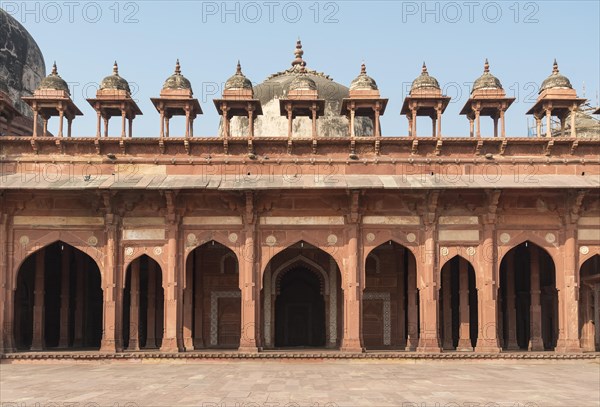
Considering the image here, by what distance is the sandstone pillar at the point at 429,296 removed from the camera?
1688cm

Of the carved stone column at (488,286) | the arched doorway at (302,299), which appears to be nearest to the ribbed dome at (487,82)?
the carved stone column at (488,286)

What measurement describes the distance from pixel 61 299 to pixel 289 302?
5931 mm

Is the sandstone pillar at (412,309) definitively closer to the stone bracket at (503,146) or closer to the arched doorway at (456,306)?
the arched doorway at (456,306)

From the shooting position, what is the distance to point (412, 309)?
18.6m

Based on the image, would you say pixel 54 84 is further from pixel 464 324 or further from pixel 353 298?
pixel 464 324

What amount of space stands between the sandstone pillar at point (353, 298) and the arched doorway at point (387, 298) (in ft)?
8.26

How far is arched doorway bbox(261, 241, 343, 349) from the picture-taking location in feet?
62.6

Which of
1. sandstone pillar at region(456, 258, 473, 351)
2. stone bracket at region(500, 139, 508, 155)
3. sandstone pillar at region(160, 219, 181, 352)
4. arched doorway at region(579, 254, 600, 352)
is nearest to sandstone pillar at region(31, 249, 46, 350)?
sandstone pillar at region(160, 219, 181, 352)

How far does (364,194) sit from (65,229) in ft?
22.4

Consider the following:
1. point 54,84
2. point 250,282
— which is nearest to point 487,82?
point 250,282

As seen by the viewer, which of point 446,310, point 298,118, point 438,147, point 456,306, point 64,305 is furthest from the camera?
point 298,118

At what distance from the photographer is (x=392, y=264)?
64.9 ft

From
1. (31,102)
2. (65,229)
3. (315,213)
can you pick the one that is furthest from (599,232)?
(31,102)

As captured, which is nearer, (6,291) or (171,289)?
(171,289)
